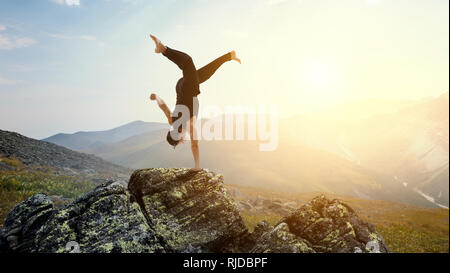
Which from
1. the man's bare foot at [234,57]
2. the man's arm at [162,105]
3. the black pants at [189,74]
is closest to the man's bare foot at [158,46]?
the black pants at [189,74]

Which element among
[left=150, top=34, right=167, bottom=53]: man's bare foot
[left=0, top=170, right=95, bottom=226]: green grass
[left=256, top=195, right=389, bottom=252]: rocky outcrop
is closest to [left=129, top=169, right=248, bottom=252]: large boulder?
[left=256, top=195, right=389, bottom=252]: rocky outcrop

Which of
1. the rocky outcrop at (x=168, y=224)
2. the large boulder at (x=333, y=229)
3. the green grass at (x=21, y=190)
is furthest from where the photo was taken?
the green grass at (x=21, y=190)

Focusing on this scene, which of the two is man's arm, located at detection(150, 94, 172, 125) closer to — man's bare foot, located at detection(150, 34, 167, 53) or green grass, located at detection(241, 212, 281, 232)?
man's bare foot, located at detection(150, 34, 167, 53)

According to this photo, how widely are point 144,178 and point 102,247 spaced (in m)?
3.47

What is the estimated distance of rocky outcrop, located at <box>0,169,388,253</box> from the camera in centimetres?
892

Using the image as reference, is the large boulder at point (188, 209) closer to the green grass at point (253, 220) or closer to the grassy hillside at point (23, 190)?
the green grass at point (253, 220)

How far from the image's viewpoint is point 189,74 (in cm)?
1006

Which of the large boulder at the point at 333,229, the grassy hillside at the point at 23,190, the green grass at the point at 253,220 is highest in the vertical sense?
the large boulder at the point at 333,229

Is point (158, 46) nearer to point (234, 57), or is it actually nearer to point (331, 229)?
point (234, 57)

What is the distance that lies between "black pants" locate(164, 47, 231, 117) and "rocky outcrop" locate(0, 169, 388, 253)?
3.77m

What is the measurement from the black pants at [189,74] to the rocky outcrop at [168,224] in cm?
377

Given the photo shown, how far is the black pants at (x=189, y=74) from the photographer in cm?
988
